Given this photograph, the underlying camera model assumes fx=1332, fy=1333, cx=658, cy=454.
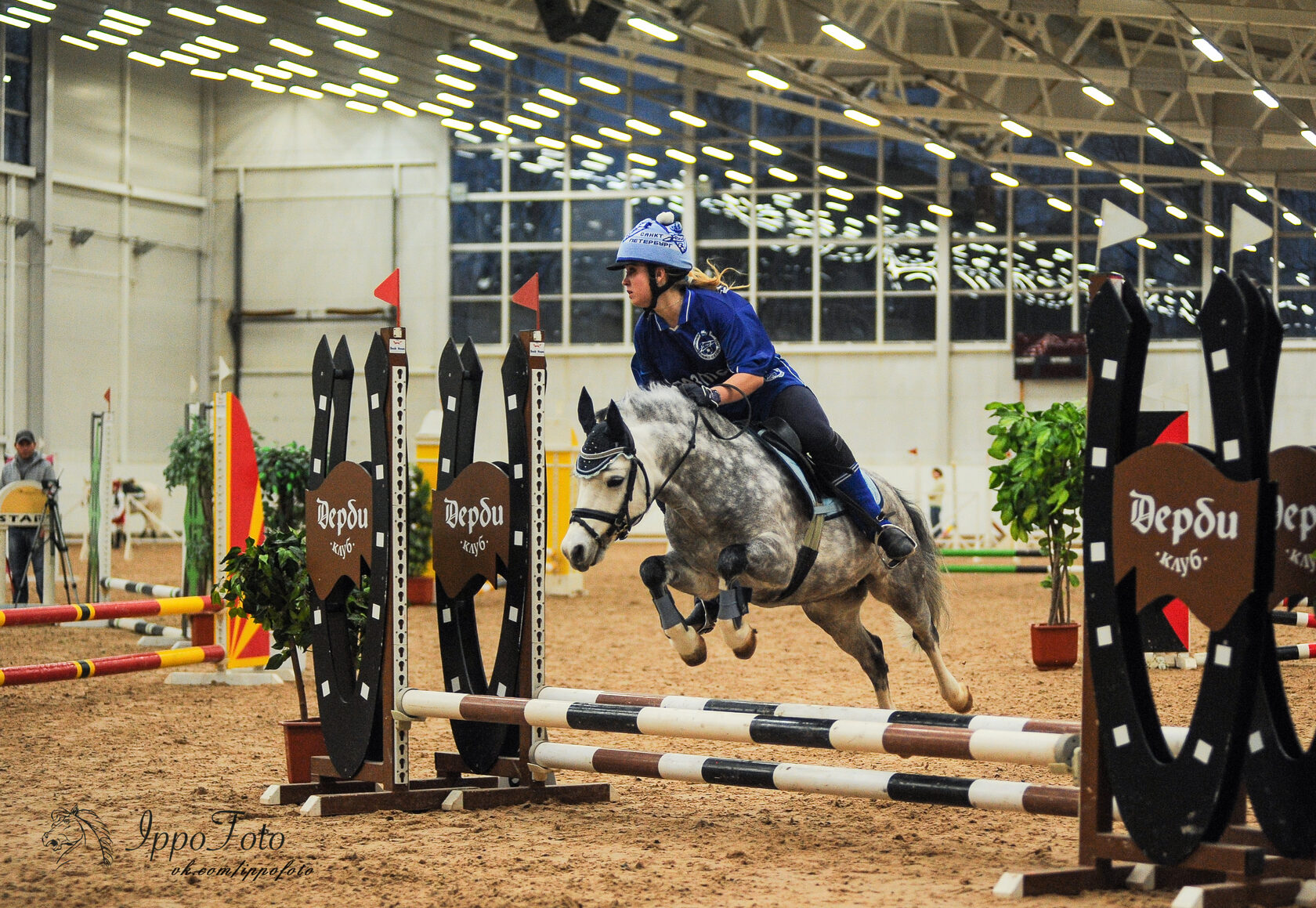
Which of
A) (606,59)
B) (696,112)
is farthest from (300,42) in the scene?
(696,112)

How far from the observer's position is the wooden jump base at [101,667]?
5887 millimetres

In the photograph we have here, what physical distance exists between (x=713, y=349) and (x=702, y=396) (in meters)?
0.24

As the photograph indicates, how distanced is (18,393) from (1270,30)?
18.1 m

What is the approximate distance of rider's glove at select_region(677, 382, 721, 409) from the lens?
435cm

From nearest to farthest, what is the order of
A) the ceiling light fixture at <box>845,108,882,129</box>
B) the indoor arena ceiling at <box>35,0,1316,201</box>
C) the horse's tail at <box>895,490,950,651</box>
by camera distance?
1. the horse's tail at <box>895,490,950,651</box>
2. the indoor arena ceiling at <box>35,0,1316,201</box>
3. the ceiling light fixture at <box>845,108,882,129</box>

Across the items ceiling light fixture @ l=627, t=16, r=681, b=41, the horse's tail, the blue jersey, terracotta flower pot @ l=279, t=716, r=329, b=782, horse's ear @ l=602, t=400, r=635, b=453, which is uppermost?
ceiling light fixture @ l=627, t=16, r=681, b=41

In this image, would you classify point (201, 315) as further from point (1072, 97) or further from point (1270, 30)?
point (1270, 30)

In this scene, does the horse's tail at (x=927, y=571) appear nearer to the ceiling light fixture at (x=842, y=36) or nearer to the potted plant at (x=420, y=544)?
the potted plant at (x=420, y=544)

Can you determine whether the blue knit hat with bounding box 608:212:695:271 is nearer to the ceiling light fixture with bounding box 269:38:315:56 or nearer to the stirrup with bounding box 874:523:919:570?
the stirrup with bounding box 874:523:919:570

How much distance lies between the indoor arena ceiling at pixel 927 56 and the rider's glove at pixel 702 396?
8.57m

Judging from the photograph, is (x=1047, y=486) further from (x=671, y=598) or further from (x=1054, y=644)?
(x=671, y=598)

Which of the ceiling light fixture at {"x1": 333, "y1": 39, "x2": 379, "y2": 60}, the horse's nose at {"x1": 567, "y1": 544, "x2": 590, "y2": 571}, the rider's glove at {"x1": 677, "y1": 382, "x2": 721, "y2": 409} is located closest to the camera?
the horse's nose at {"x1": 567, "y1": 544, "x2": 590, "y2": 571}

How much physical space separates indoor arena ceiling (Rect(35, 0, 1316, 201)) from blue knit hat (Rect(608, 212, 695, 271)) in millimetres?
8331

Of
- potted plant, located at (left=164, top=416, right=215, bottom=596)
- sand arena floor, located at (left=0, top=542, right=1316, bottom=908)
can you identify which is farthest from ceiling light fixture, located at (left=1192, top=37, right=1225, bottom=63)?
potted plant, located at (left=164, top=416, right=215, bottom=596)
